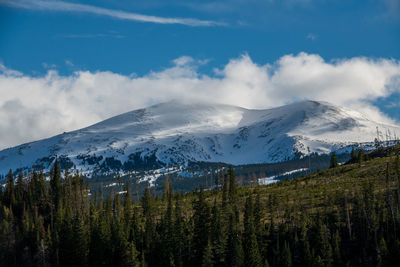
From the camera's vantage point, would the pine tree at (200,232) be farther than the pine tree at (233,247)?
Yes

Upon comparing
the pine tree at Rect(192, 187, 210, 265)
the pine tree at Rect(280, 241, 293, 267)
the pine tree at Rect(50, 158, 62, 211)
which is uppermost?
the pine tree at Rect(50, 158, 62, 211)

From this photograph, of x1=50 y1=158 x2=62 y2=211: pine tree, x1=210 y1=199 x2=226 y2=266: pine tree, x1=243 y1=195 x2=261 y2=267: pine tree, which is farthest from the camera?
x1=50 y1=158 x2=62 y2=211: pine tree

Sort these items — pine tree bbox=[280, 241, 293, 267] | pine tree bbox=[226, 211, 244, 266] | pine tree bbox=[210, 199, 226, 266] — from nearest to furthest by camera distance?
pine tree bbox=[280, 241, 293, 267] < pine tree bbox=[226, 211, 244, 266] < pine tree bbox=[210, 199, 226, 266]

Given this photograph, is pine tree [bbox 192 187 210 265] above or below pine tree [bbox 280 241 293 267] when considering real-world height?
above

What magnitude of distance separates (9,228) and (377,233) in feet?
Answer: 315

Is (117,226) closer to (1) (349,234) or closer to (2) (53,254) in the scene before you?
(2) (53,254)

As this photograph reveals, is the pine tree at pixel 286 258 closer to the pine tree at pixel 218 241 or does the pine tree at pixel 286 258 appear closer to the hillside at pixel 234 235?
the hillside at pixel 234 235

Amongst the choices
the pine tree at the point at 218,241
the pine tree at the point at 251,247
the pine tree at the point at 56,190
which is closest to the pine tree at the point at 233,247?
the pine tree at the point at 218,241

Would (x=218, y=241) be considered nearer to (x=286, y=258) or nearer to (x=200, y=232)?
(x=200, y=232)

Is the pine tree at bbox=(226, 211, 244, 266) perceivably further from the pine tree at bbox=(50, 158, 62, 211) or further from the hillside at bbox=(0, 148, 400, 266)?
the pine tree at bbox=(50, 158, 62, 211)

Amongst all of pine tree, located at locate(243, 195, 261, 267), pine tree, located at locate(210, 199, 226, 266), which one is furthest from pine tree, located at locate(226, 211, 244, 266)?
pine tree, located at locate(243, 195, 261, 267)

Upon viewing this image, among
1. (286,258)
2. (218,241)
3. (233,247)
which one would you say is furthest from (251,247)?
(218,241)

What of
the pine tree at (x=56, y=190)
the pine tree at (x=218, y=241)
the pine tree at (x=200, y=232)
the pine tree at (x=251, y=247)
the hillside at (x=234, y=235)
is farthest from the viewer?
the pine tree at (x=56, y=190)

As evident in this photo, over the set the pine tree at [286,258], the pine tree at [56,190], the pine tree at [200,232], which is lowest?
the pine tree at [286,258]
